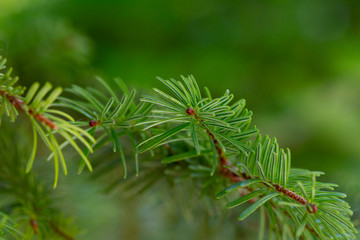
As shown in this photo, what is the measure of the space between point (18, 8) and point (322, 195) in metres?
0.37

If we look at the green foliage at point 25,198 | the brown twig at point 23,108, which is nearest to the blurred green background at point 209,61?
the green foliage at point 25,198

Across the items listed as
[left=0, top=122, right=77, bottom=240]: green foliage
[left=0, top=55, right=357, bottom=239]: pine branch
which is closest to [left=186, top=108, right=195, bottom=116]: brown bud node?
[left=0, top=55, right=357, bottom=239]: pine branch

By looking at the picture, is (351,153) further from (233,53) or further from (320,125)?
(233,53)

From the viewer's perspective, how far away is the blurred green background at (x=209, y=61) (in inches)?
13.0

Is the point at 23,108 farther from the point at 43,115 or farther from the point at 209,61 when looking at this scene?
the point at 209,61

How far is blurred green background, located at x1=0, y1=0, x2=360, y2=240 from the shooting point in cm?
33

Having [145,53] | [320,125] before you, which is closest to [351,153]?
[320,125]

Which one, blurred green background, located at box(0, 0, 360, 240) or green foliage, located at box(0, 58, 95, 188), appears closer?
green foliage, located at box(0, 58, 95, 188)

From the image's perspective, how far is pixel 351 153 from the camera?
76 centimetres

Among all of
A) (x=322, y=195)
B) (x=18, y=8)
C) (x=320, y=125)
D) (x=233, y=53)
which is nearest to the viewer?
(x=322, y=195)

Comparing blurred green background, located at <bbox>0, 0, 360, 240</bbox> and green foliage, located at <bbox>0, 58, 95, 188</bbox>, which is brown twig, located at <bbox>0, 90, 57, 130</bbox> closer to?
green foliage, located at <bbox>0, 58, 95, 188</bbox>

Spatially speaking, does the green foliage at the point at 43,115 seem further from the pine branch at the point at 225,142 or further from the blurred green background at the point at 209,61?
the blurred green background at the point at 209,61

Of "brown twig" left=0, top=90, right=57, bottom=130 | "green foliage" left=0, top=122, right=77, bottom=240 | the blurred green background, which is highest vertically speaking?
the blurred green background

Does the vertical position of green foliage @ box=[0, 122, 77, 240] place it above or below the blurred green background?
below
